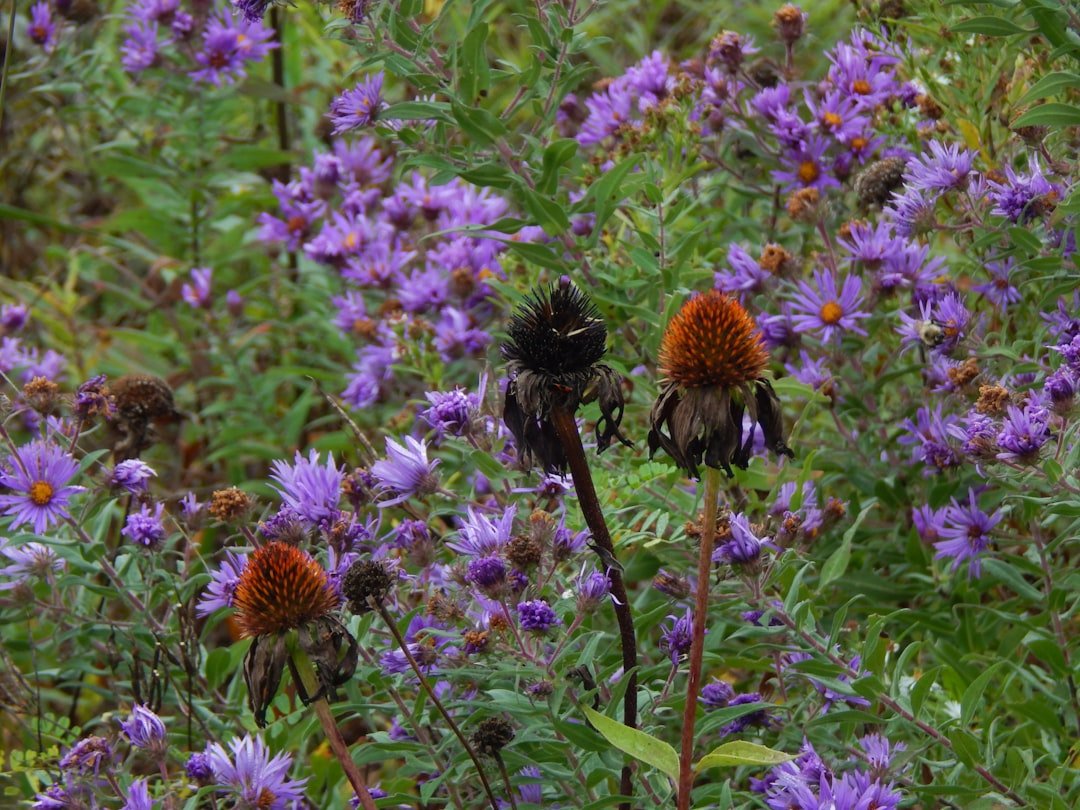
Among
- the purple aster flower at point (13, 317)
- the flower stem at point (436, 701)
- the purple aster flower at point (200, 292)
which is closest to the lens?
the flower stem at point (436, 701)

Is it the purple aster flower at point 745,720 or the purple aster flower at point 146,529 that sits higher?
the purple aster flower at point 146,529

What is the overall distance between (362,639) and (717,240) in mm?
1300

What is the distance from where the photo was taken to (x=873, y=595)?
2.00 metres

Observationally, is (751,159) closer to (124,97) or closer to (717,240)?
(717,240)

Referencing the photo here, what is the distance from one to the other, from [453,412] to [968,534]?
0.75 meters

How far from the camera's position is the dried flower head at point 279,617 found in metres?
1.12

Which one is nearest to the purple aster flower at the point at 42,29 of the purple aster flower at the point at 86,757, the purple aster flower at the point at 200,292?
the purple aster flower at the point at 200,292

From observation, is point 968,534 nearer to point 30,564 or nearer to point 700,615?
point 700,615

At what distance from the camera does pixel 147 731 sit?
1436 mm

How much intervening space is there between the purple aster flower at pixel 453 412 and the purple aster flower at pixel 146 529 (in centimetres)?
39

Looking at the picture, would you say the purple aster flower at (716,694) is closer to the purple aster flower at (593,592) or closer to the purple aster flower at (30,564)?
the purple aster flower at (593,592)

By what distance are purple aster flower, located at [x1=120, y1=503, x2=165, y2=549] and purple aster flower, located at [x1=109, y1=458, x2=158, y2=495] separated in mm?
46

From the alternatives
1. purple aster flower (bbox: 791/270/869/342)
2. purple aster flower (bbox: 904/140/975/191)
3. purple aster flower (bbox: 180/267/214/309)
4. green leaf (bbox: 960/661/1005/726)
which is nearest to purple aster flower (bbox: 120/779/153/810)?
green leaf (bbox: 960/661/1005/726)

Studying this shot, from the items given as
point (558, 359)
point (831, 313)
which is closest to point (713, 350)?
point (558, 359)
